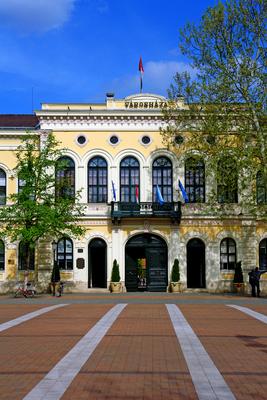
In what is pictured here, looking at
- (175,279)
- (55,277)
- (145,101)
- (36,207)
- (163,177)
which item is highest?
(145,101)

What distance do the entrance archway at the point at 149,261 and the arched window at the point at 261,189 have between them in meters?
7.29

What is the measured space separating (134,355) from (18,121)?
35502mm

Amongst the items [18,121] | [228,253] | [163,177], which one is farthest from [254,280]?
[18,121]

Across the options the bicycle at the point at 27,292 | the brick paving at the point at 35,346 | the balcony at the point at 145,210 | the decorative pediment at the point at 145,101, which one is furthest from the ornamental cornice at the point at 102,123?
the brick paving at the point at 35,346

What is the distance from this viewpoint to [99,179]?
40219 mm

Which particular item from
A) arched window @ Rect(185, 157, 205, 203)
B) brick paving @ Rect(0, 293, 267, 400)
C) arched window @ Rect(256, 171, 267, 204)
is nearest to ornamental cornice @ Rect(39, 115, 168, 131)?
arched window @ Rect(185, 157, 205, 203)

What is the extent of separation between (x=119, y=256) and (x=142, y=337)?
2379 cm

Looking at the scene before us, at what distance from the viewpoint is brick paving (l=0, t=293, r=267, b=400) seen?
9.52 metres

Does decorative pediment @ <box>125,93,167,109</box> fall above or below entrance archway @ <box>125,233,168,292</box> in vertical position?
above

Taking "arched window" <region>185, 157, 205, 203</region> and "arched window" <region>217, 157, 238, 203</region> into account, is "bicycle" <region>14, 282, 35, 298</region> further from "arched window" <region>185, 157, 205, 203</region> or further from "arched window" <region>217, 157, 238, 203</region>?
"arched window" <region>217, 157, 238, 203</region>

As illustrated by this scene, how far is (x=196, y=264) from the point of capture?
1581 inches

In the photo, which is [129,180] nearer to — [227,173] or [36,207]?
[36,207]

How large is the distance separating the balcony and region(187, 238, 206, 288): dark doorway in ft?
7.04

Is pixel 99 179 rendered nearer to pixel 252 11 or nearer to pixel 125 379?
pixel 252 11
